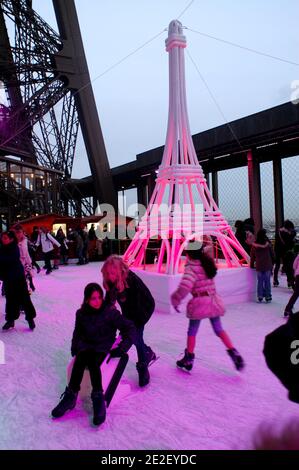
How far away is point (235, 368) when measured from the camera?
3592 mm

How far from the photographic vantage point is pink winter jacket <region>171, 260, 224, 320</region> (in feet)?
11.3

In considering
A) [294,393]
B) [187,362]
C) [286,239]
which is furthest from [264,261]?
[294,393]

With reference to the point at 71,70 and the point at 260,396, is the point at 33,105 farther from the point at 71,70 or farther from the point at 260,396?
the point at 260,396

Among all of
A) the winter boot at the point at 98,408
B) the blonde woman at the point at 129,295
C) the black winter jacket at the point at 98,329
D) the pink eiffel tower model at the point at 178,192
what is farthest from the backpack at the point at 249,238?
the winter boot at the point at 98,408

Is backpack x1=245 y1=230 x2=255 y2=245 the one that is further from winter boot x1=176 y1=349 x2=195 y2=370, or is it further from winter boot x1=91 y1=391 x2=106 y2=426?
winter boot x1=91 y1=391 x2=106 y2=426

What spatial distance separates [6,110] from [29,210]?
8.46 meters

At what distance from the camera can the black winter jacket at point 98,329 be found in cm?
285

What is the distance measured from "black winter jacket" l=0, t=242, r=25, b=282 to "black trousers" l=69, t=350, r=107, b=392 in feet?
8.65

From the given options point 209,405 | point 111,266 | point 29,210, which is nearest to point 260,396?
point 209,405

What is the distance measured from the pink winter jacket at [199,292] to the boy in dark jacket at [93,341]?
0.78 metres

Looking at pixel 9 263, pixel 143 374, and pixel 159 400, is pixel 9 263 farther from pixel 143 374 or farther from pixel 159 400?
pixel 159 400

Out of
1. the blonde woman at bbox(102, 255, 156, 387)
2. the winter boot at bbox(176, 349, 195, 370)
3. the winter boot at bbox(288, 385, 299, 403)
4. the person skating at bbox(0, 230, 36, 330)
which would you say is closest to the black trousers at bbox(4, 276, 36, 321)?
the person skating at bbox(0, 230, 36, 330)

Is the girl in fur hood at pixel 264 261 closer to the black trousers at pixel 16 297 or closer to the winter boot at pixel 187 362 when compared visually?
the winter boot at pixel 187 362

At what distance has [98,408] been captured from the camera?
104 inches
